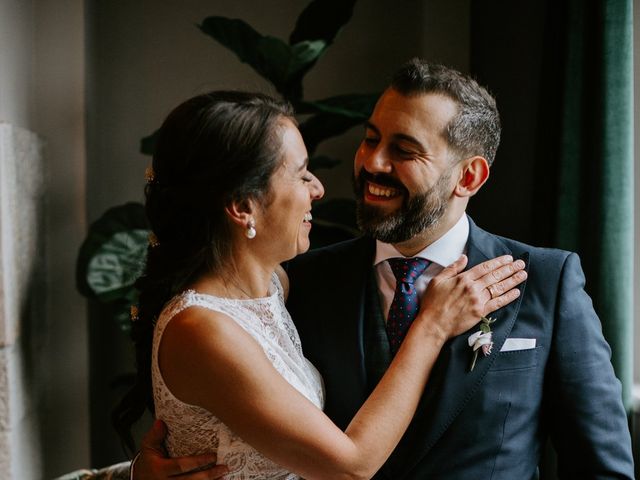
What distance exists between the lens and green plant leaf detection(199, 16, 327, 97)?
7.39 ft

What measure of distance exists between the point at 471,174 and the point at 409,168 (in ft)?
0.59

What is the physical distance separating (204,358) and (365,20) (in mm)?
2201

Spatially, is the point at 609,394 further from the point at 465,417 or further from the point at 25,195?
the point at 25,195

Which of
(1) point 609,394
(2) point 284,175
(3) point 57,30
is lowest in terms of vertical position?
(1) point 609,394

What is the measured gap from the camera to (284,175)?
1.42 meters

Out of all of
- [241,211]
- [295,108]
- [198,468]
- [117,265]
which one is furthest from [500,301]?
[117,265]

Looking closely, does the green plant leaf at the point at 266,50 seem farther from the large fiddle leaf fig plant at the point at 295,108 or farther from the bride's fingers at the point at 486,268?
the bride's fingers at the point at 486,268

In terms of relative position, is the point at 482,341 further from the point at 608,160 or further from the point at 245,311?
the point at 608,160

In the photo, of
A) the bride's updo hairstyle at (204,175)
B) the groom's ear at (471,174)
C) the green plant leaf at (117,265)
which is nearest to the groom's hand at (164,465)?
the bride's updo hairstyle at (204,175)

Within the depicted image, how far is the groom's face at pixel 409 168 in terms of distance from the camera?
1.59 m

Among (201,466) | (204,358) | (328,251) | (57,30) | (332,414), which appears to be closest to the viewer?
(204,358)

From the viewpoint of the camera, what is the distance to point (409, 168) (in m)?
1.59

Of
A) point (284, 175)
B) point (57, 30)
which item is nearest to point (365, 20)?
point (57, 30)

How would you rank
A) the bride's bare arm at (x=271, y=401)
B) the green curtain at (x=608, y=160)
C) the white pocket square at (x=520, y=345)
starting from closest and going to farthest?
the bride's bare arm at (x=271, y=401) → the white pocket square at (x=520, y=345) → the green curtain at (x=608, y=160)
